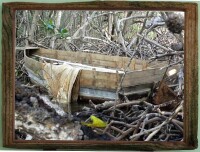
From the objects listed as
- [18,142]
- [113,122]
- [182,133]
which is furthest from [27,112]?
[182,133]

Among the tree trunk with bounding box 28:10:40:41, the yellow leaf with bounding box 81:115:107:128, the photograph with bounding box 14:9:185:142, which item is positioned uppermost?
the tree trunk with bounding box 28:10:40:41

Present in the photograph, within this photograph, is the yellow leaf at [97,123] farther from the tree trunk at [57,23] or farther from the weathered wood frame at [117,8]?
the tree trunk at [57,23]

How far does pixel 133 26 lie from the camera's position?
5.75 ft

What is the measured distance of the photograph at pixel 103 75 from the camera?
69.0 inches

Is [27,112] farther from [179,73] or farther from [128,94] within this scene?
[179,73]

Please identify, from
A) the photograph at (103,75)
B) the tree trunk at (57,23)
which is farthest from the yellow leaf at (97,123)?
the tree trunk at (57,23)

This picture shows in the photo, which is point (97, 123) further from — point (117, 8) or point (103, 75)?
point (117, 8)

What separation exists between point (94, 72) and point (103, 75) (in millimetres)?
37

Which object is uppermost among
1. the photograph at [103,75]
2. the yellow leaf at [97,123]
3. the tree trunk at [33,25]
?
the tree trunk at [33,25]

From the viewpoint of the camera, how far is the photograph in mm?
1753

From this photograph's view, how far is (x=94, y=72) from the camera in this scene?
176 cm

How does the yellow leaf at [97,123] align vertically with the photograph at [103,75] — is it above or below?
below

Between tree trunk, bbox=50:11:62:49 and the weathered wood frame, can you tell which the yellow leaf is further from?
tree trunk, bbox=50:11:62:49

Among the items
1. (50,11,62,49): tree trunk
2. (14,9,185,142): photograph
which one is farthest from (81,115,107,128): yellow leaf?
(50,11,62,49): tree trunk
